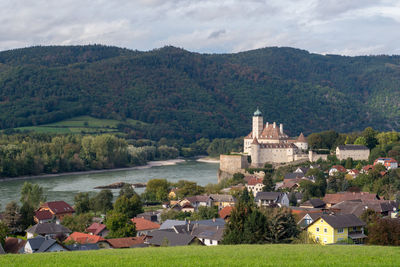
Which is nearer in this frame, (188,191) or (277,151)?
(188,191)

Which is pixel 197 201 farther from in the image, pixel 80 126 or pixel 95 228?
pixel 80 126

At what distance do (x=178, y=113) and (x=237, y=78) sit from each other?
4562cm

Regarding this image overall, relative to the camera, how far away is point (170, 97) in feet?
539

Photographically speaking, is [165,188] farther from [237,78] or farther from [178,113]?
[237,78]

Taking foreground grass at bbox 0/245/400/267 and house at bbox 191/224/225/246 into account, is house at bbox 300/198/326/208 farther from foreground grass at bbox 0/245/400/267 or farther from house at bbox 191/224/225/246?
foreground grass at bbox 0/245/400/267

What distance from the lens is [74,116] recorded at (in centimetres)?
12738

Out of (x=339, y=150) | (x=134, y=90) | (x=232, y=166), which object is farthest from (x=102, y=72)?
(x=339, y=150)

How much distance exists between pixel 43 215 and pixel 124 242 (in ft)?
41.8

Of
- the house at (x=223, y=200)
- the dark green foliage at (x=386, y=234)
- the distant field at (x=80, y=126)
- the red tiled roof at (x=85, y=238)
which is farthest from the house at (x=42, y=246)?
the distant field at (x=80, y=126)

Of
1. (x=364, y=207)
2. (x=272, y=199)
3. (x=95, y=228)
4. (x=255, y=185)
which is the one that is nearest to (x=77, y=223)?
(x=95, y=228)

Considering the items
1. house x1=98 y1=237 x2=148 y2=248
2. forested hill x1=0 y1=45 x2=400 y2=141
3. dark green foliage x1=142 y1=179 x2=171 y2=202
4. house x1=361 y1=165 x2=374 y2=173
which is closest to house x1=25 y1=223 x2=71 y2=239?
house x1=98 y1=237 x2=148 y2=248

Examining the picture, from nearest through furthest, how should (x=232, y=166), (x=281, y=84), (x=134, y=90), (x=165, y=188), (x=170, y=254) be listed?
(x=170, y=254) → (x=165, y=188) → (x=232, y=166) → (x=134, y=90) → (x=281, y=84)

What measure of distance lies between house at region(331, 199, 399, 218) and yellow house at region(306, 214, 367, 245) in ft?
23.9

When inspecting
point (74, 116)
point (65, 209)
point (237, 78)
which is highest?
point (237, 78)
